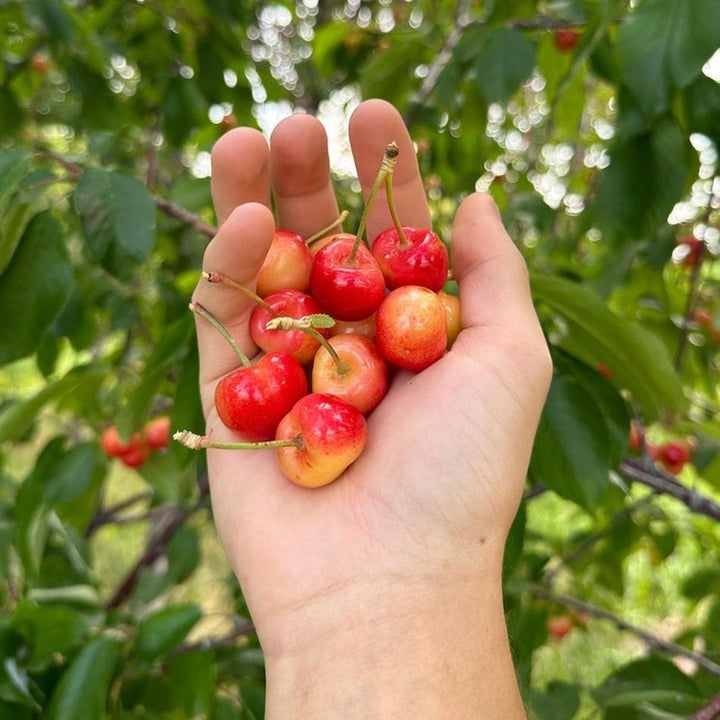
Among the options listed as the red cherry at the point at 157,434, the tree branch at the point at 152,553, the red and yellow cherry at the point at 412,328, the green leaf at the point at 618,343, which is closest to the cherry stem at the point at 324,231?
the red and yellow cherry at the point at 412,328

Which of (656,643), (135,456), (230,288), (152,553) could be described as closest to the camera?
(230,288)

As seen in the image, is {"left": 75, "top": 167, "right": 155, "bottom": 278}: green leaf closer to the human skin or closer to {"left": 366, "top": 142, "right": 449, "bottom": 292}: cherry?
the human skin

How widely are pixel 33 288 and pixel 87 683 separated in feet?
2.36

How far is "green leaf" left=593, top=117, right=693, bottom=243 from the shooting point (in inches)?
61.3

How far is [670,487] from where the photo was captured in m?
1.47

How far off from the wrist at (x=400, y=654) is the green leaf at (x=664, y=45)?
0.89 meters

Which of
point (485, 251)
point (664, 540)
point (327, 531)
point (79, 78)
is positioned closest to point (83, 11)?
point (79, 78)

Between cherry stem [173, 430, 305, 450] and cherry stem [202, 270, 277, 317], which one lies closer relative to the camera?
cherry stem [173, 430, 305, 450]

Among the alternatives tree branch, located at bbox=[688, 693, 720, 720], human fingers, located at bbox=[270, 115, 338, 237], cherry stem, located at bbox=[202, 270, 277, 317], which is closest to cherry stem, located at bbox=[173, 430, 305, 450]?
cherry stem, located at bbox=[202, 270, 277, 317]

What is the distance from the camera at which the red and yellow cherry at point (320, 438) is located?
3.47 ft

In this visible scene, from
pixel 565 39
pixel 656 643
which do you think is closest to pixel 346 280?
pixel 656 643

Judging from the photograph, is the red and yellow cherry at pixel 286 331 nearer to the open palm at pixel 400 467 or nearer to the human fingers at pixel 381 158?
the open palm at pixel 400 467

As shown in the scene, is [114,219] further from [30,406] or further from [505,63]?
[505,63]

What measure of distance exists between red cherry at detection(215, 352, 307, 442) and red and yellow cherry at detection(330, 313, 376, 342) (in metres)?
0.17
